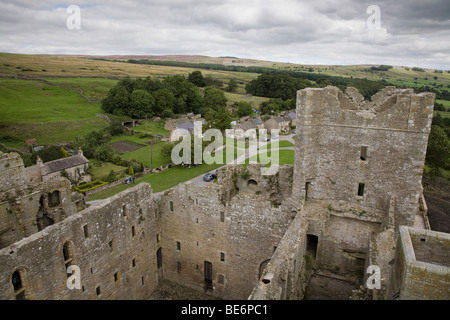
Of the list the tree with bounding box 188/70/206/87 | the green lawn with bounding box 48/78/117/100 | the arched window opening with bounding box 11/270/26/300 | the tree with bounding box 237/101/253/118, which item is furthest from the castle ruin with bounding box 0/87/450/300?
the tree with bounding box 188/70/206/87

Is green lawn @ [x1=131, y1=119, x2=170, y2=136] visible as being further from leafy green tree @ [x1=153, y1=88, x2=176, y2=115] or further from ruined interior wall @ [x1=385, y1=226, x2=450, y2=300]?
ruined interior wall @ [x1=385, y1=226, x2=450, y2=300]

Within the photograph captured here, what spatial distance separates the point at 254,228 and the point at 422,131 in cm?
927

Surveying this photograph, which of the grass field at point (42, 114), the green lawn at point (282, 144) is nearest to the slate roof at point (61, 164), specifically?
the grass field at point (42, 114)

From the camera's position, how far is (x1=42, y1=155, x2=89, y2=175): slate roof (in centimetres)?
3831

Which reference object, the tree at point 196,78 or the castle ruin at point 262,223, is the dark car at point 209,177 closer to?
the castle ruin at point 262,223

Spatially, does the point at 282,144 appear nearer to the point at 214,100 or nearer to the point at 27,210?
the point at 214,100

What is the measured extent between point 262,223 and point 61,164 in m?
33.3

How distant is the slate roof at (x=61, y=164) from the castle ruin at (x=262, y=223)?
21.3m

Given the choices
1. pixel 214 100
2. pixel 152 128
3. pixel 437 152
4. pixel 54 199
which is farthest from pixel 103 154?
pixel 214 100

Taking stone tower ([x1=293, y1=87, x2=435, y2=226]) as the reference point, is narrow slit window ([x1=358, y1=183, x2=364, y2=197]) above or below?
below

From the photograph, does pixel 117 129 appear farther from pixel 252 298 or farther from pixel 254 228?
Result: pixel 252 298

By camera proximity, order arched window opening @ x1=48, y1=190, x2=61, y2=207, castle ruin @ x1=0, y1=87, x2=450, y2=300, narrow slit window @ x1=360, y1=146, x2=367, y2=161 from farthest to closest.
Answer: arched window opening @ x1=48, y1=190, x2=61, y2=207 < narrow slit window @ x1=360, y1=146, x2=367, y2=161 < castle ruin @ x1=0, y1=87, x2=450, y2=300

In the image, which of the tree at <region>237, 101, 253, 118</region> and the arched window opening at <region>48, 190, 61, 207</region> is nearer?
the arched window opening at <region>48, 190, 61, 207</region>

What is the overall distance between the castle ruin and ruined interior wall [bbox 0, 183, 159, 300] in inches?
2.0
